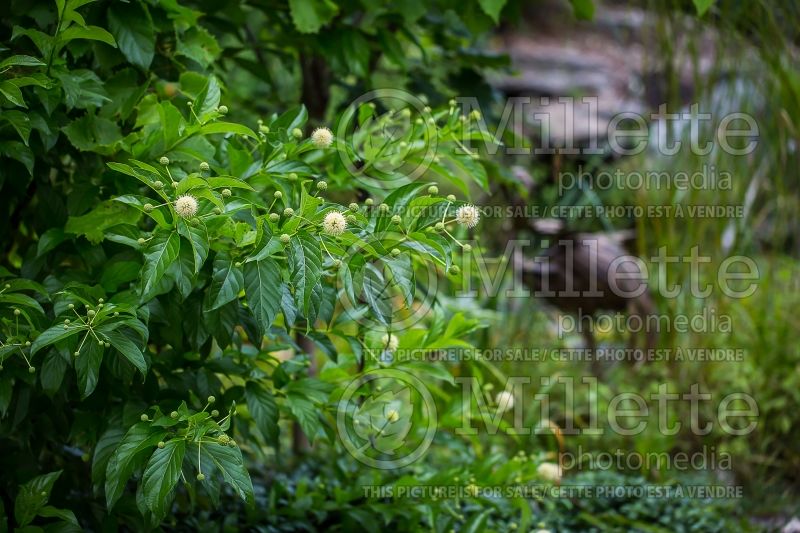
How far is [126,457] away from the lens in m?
1.20

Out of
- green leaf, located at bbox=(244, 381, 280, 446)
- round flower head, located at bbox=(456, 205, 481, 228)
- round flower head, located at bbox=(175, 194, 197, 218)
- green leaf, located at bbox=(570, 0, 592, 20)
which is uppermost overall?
green leaf, located at bbox=(570, 0, 592, 20)

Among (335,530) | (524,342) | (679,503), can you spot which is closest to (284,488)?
(335,530)

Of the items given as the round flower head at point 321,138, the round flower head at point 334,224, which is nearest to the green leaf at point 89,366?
the round flower head at point 334,224

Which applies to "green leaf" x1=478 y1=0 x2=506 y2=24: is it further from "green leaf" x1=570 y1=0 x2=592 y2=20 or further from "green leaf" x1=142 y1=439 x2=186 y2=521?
"green leaf" x1=142 y1=439 x2=186 y2=521

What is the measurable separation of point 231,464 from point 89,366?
9.8 inches

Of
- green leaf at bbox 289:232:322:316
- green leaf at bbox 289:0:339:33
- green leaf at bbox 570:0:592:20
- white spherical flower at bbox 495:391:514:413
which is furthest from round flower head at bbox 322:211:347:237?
green leaf at bbox 570:0:592:20

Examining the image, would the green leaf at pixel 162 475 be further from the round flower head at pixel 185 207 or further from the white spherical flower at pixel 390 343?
the white spherical flower at pixel 390 343

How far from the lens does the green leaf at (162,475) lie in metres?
1.14

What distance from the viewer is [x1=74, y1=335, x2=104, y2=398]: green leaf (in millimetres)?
1170

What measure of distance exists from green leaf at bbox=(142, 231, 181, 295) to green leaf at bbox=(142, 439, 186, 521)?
0.76 ft

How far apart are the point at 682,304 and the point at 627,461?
2.36 feet

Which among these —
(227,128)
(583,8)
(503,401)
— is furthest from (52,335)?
(583,8)

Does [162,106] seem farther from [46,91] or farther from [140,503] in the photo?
[140,503]

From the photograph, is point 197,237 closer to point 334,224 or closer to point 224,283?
point 224,283
